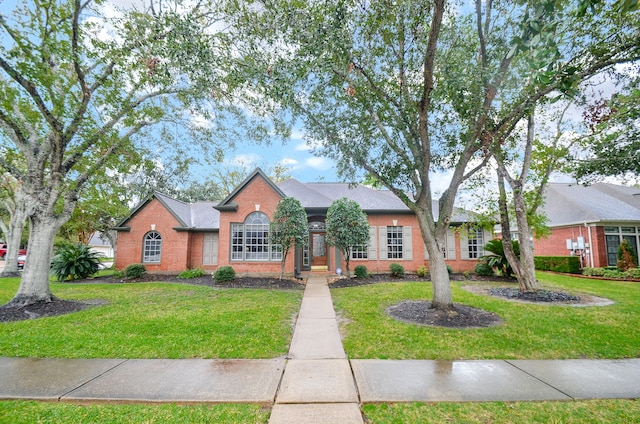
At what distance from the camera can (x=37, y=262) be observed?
7.91m

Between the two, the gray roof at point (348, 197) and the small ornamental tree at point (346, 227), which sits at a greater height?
the gray roof at point (348, 197)

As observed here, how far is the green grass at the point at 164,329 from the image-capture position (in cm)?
475

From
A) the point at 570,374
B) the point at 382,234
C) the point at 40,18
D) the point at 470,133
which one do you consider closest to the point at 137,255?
the point at 40,18

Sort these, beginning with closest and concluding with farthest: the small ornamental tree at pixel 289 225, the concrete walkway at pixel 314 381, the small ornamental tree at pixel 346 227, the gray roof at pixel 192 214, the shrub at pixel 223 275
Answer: the concrete walkway at pixel 314 381 → the small ornamental tree at pixel 289 225 → the shrub at pixel 223 275 → the small ornamental tree at pixel 346 227 → the gray roof at pixel 192 214

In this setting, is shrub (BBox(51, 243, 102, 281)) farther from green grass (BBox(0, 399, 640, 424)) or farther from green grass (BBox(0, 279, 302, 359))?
green grass (BBox(0, 399, 640, 424))

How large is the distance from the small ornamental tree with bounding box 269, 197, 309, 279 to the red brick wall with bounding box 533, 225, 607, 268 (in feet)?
41.0

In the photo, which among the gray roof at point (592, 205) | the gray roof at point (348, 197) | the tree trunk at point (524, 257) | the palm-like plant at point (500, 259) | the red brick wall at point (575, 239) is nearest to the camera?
the tree trunk at point (524, 257)

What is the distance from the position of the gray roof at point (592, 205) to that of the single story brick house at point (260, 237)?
733cm

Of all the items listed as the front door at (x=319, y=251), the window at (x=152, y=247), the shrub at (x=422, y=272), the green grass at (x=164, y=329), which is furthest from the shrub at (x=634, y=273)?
the window at (x=152, y=247)

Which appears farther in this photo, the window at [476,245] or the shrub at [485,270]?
the window at [476,245]

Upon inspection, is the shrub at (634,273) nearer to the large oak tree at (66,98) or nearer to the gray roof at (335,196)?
the gray roof at (335,196)

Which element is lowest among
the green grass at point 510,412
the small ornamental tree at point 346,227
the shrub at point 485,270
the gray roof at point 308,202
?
the green grass at point 510,412

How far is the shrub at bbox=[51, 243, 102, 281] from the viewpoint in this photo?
44.9 ft

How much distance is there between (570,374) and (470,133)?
5034 mm
